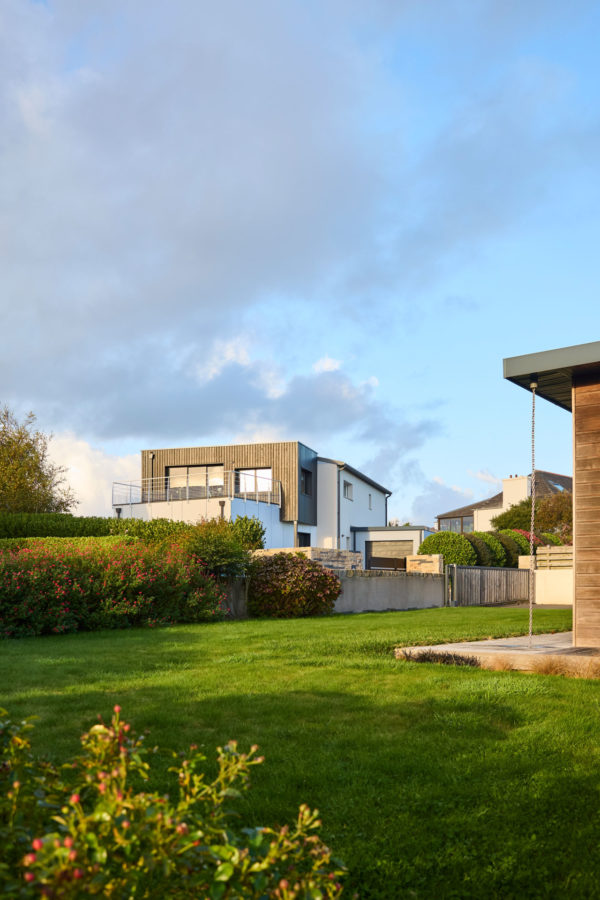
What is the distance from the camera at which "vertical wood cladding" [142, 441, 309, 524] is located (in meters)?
33.3

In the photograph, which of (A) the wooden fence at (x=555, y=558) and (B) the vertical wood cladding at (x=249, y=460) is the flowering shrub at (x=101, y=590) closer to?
(A) the wooden fence at (x=555, y=558)

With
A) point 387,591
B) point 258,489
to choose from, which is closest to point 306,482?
point 258,489

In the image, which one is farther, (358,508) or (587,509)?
(358,508)

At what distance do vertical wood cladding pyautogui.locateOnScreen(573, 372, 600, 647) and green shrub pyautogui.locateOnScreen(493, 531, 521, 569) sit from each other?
22085 millimetres

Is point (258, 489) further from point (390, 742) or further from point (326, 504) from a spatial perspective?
point (390, 742)

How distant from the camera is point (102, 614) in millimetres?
12117

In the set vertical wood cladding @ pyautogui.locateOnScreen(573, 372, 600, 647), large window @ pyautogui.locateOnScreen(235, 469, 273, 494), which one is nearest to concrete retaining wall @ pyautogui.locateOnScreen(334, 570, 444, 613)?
vertical wood cladding @ pyautogui.locateOnScreen(573, 372, 600, 647)

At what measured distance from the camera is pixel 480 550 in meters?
27.8

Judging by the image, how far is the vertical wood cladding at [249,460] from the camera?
109 feet

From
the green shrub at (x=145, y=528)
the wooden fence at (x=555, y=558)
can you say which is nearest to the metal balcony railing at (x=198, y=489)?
the green shrub at (x=145, y=528)

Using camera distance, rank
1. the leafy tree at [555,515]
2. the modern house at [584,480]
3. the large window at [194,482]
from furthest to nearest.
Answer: the leafy tree at [555,515] → the large window at [194,482] → the modern house at [584,480]

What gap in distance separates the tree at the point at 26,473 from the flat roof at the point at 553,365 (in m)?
22.3

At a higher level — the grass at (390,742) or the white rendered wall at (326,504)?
the white rendered wall at (326,504)

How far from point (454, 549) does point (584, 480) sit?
19.0 m
